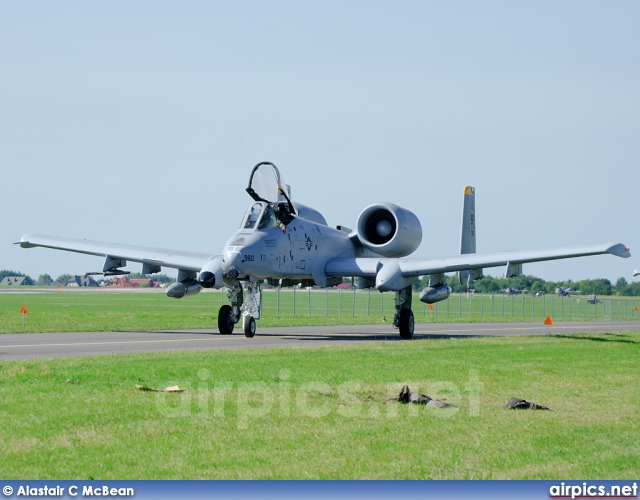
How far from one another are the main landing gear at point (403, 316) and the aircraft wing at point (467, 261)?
2.98 feet

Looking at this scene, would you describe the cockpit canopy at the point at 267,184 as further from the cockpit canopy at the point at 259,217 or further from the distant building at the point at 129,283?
the distant building at the point at 129,283

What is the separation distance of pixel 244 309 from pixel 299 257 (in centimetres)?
267

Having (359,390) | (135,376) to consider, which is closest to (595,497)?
(359,390)

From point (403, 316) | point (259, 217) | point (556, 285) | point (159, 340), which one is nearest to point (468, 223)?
point (403, 316)

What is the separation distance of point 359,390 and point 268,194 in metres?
15.3

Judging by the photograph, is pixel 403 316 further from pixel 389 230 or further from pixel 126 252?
pixel 126 252

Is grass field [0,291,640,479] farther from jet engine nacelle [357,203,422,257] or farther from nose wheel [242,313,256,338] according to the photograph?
jet engine nacelle [357,203,422,257]

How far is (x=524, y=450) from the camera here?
33.3 feet

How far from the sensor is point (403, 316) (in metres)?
30.6

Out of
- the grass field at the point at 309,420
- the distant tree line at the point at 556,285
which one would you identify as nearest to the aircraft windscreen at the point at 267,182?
the grass field at the point at 309,420

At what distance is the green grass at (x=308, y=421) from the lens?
9203 millimetres

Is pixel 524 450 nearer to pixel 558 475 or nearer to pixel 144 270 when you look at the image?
pixel 558 475
